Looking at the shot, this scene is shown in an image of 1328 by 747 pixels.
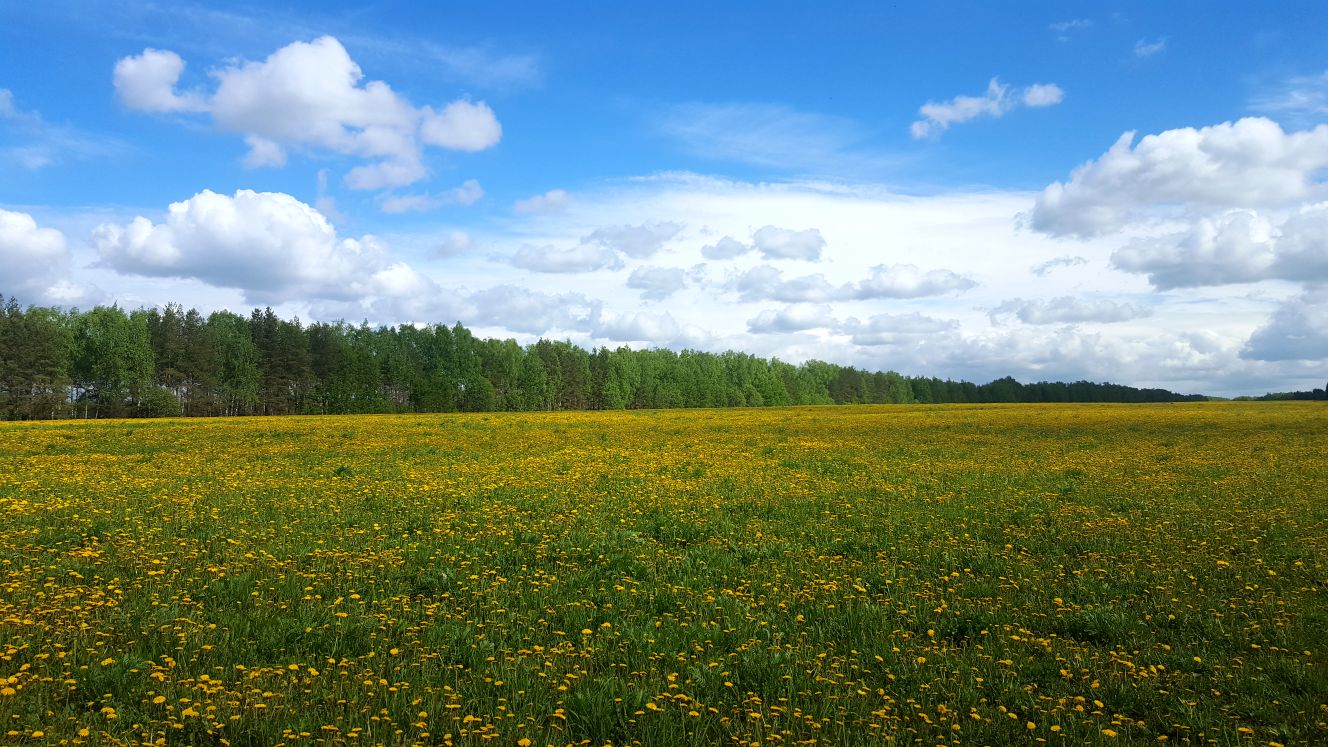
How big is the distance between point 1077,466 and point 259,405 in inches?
4019

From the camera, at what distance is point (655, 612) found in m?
8.77

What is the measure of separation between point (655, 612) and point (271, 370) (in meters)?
104

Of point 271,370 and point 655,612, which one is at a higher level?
point 271,370

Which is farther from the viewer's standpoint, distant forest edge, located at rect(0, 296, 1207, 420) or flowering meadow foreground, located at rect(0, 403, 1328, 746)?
distant forest edge, located at rect(0, 296, 1207, 420)

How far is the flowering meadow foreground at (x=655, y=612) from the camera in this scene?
5984mm

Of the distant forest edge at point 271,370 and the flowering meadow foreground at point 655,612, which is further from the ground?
the distant forest edge at point 271,370

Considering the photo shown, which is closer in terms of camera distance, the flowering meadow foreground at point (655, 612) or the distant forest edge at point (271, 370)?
the flowering meadow foreground at point (655, 612)

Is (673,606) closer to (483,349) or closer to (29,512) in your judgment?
(29,512)

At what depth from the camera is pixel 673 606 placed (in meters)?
8.99

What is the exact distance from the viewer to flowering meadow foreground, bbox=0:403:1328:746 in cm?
598

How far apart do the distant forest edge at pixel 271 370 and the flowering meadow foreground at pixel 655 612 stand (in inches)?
3127

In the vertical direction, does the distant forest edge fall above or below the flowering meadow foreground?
above

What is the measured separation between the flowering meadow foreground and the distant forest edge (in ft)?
261

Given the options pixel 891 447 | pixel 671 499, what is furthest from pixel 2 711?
pixel 891 447
